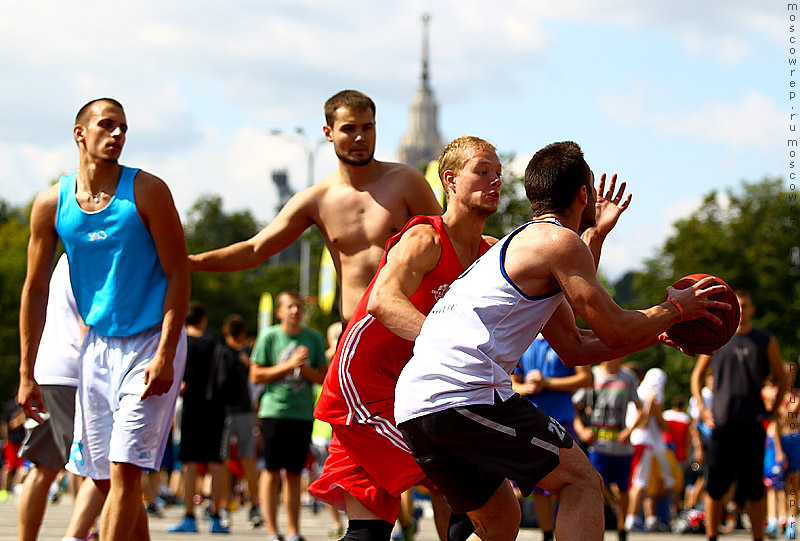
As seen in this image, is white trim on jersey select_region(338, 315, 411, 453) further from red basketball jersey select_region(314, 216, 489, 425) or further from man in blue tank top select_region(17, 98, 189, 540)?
man in blue tank top select_region(17, 98, 189, 540)

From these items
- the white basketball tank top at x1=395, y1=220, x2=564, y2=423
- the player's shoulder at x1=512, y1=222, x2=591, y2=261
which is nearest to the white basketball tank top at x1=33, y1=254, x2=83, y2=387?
the white basketball tank top at x1=395, y1=220, x2=564, y2=423

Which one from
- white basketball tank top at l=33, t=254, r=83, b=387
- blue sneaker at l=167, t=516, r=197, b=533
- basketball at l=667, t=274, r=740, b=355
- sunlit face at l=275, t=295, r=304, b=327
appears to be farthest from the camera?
blue sneaker at l=167, t=516, r=197, b=533

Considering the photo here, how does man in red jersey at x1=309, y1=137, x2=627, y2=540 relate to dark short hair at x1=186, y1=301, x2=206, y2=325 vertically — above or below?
below

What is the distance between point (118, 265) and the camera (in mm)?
6352

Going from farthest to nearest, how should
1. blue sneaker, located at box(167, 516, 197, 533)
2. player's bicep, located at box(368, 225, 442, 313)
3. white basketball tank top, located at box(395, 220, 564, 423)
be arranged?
1. blue sneaker, located at box(167, 516, 197, 533)
2. player's bicep, located at box(368, 225, 442, 313)
3. white basketball tank top, located at box(395, 220, 564, 423)

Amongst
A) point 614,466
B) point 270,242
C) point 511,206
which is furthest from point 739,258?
point 270,242

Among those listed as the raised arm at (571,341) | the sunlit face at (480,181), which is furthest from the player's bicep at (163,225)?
the raised arm at (571,341)

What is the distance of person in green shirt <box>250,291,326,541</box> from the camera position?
1075 centimetres

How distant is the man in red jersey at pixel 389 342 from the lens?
5.47 m

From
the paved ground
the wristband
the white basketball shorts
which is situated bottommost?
the paved ground

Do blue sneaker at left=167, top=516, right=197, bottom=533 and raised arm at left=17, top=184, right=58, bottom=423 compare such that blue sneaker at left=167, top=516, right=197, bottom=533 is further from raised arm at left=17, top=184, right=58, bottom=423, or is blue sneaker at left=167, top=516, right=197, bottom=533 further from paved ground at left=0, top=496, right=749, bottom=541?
raised arm at left=17, top=184, right=58, bottom=423

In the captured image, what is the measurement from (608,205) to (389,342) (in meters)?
1.23

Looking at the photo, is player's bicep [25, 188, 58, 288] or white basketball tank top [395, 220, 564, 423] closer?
white basketball tank top [395, 220, 564, 423]

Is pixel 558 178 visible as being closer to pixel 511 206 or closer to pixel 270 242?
pixel 270 242
